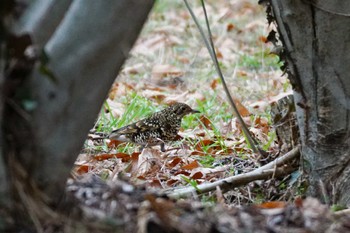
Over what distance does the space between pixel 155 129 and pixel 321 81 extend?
2.52 m

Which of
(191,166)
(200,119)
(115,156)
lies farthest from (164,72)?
(191,166)

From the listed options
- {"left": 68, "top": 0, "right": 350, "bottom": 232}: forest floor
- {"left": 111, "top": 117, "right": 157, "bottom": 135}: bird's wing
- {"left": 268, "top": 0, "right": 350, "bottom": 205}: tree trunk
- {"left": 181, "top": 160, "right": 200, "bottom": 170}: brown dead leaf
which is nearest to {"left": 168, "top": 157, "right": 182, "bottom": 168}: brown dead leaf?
{"left": 68, "top": 0, "right": 350, "bottom": 232}: forest floor

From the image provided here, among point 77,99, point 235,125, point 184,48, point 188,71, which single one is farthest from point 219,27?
point 77,99

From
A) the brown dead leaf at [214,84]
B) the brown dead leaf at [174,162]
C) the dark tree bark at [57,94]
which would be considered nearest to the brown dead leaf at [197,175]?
the brown dead leaf at [174,162]

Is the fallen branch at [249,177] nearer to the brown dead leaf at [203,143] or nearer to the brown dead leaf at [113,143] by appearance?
the brown dead leaf at [203,143]

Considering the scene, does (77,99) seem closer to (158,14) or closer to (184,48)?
(184,48)

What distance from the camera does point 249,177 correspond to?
423 cm

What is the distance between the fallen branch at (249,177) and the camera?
4.05 meters

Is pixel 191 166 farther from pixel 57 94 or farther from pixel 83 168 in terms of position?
pixel 57 94

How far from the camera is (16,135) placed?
9.17ft

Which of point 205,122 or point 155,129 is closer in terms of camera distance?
point 155,129

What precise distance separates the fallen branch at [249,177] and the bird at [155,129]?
6.05 ft

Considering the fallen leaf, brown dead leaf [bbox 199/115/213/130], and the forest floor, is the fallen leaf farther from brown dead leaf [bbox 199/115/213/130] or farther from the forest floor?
brown dead leaf [bbox 199/115/213/130]

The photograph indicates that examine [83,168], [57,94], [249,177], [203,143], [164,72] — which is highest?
[57,94]
